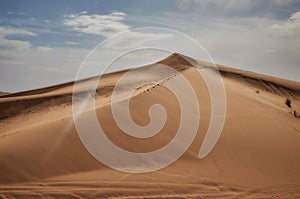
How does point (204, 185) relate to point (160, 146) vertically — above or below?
below

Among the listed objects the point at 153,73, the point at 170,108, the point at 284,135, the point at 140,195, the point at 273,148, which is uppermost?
the point at 153,73

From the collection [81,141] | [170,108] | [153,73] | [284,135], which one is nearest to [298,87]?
[153,73]

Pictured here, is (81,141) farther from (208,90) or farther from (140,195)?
(208,90)

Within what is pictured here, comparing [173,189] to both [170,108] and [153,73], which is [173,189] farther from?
[153,73]

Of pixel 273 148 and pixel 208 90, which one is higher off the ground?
pixel 208 90

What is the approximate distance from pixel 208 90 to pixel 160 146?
6.40 m

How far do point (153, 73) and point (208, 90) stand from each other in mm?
8081

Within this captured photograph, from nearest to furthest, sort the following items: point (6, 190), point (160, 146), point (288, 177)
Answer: point (6, 190), point (288, 177), point (160, 146)

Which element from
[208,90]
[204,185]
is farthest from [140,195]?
[208,90]

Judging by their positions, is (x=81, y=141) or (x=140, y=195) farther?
(x=81, y=141)

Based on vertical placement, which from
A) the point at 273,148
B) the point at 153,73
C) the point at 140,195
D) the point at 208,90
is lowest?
the point at 140,195

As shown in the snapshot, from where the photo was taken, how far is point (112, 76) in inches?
923

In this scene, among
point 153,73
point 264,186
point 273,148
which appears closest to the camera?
point 264,186

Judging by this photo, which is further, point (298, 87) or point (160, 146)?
point (298, 87)
